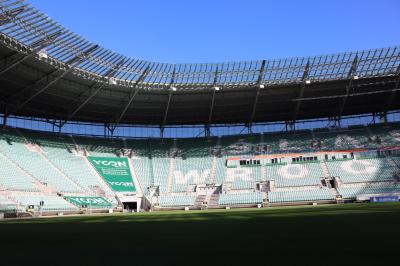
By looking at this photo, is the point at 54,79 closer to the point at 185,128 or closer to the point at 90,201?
the point at 90,201

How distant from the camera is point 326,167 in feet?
159

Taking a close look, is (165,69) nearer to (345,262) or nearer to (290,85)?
(290,85)

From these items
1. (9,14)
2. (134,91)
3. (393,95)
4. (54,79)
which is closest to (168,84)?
(134,91)

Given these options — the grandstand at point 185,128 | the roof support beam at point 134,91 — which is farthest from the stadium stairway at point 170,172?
the roof support beam at point 134,91

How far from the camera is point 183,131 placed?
59281 mm

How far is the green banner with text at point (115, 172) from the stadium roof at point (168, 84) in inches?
269

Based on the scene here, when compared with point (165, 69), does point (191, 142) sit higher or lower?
lower

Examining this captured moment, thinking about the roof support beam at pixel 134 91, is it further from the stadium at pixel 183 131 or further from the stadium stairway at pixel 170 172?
the stadium stairway at pixel 170 172

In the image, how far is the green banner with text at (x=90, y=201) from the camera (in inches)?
1614

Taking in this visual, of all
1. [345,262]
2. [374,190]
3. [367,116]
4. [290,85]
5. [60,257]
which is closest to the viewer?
[345,262]

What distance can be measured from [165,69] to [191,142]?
1784 cm

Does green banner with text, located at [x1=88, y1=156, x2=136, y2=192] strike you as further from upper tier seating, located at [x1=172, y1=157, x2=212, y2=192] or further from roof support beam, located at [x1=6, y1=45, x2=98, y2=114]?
roof support beam, located at [x1=6, y1=45, x2=98, y2=114]

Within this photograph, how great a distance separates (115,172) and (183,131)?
14348 mm

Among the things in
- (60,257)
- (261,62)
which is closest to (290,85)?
(261,62)
